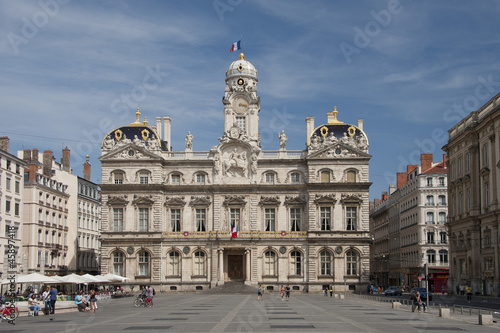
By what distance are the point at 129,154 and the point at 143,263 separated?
14.3m

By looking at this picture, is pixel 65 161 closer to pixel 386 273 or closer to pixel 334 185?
pixel 334 185

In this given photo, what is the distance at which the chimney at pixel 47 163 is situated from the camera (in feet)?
309

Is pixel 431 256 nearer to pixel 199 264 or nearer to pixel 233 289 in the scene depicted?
pixel 233 289

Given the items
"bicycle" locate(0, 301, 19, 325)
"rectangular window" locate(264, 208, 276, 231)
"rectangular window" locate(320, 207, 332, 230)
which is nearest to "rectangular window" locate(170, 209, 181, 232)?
"rectangular window" locate(264, 208, 276, 231)

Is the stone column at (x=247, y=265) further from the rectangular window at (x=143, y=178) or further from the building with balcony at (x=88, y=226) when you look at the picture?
the building with balcony at (x=88, y=226)

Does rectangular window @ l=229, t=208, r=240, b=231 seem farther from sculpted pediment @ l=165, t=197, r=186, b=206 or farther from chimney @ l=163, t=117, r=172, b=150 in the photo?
chimney @ l=163, t=117, r=172, b=150

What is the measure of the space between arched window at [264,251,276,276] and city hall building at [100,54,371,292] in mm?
141

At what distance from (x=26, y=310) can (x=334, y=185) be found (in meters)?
49.6

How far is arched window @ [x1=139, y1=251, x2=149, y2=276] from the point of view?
9038 centimetres

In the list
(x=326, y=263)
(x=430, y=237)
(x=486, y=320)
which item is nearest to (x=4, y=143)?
(x=326, y=263)

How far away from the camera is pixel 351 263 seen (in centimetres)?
8900

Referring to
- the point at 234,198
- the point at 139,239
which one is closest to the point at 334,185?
the point at 234,198

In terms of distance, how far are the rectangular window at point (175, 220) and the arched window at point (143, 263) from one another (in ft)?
15.8

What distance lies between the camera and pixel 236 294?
83188 millimetres
